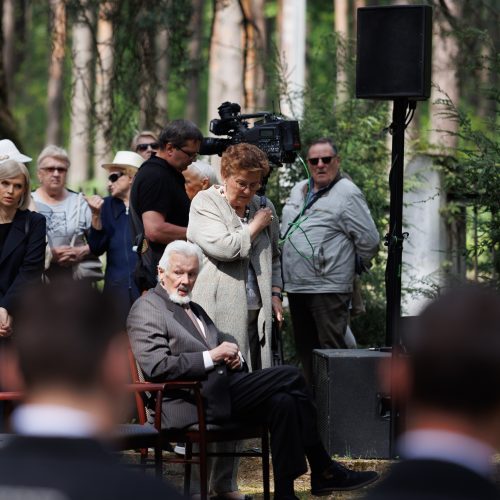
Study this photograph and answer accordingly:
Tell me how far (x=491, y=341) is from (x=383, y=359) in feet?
16.9

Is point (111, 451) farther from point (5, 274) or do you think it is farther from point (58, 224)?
point (58, 224)

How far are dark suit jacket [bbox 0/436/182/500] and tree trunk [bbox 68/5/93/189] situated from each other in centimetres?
1145

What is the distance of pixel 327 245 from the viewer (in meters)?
8.39

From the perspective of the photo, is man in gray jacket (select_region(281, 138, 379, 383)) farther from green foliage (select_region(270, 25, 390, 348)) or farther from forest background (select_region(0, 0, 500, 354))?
green foliage (select_region(270, 25, 390, 348))

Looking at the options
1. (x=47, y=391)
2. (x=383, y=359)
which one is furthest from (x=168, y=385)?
(x=47, y=391)

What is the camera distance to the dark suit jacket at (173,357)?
5.82 m

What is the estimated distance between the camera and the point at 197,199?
661 cm

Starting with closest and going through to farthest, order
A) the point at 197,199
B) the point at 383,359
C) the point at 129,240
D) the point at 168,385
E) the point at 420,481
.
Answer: the point at 420,481 → the point at 168,385 → the point at 197,199 → the point at 383,359 → the point at 129,240

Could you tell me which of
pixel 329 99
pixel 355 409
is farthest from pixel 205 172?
pixel 329 99

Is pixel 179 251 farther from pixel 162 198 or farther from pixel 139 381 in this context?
pixel 162 198

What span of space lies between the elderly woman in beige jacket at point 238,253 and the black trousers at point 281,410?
0.50m

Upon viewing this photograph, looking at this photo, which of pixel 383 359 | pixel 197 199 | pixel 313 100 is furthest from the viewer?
pixel 313 100

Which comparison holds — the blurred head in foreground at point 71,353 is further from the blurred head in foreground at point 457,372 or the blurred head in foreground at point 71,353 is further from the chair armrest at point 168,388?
the chair armrest at point 168,388

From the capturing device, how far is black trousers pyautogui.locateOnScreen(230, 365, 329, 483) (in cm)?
588
